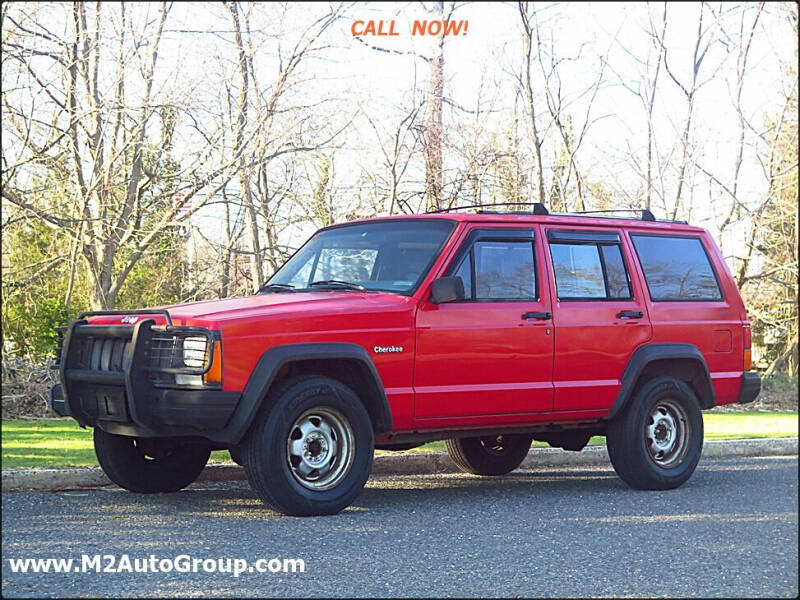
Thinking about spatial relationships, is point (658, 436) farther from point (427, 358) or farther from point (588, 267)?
point (427, 358)

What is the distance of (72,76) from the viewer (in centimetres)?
1385

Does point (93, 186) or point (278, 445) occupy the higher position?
point (93, 186)

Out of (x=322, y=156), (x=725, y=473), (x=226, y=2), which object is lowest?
(x=725, y=473)

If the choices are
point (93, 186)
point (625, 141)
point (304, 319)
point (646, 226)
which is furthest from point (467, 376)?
point (625, 141)

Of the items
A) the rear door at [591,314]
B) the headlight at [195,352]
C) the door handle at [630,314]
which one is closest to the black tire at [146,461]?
the headlight at [195,352]

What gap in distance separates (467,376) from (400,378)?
63cm

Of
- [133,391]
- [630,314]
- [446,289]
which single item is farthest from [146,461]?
[630,314]

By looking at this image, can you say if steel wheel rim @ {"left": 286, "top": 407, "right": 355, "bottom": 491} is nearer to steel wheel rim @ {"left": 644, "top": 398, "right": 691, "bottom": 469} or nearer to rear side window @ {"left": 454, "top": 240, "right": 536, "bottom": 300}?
rear side window @ {"left": 454, "top": 240, "right": 536, "bottom": 300}

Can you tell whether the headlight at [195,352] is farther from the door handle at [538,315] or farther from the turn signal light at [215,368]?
the door handle at [538,315]

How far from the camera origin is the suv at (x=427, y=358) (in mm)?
7309

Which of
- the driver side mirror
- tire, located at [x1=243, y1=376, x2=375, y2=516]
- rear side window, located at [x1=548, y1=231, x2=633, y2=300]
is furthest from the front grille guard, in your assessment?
rear side window, located at [x1=548, y1=231, x2=633, y2=300]

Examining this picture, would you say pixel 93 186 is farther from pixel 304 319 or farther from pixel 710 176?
pixel 710 176

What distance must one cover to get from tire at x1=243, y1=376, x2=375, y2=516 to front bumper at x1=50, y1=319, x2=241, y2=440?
328 millimetres

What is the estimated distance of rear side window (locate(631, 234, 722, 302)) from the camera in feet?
32.4
